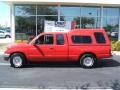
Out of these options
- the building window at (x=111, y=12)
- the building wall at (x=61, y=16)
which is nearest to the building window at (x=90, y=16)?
the building wall at (x=61, y=16)

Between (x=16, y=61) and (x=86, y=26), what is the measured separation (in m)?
13.9

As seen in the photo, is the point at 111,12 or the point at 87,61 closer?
the point at 87,61

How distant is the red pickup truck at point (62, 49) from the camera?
15.5m

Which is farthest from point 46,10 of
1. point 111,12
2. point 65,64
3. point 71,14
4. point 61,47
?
point 61,47

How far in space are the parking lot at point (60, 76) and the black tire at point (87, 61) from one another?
0.26 meters

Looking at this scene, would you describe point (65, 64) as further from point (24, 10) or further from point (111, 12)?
point (111, 12)

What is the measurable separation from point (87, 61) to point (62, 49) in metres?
1.30

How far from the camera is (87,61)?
1557cm

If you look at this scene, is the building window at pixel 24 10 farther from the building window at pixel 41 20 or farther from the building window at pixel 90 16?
the building window at pixel 90 16

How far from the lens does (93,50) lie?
15.5 metres

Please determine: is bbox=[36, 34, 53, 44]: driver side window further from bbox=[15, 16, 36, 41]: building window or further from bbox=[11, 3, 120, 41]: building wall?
bbox=[15, 16, 36, 41]: building window

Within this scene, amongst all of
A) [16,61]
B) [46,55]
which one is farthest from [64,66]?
[16,61]

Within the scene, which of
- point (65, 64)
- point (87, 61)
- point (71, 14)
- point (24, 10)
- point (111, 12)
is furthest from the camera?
point (111, 12)

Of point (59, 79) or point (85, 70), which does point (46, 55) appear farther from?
point (59, 79)
